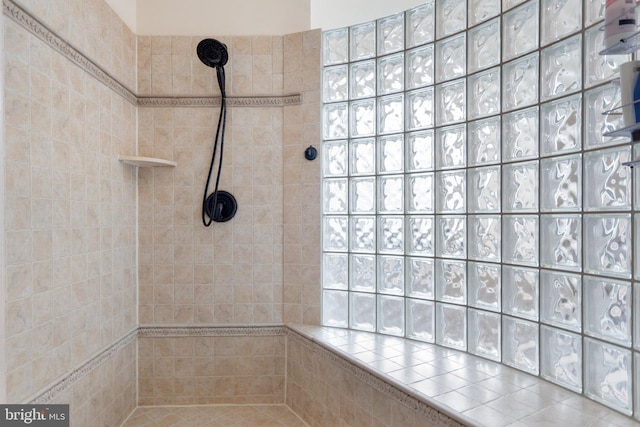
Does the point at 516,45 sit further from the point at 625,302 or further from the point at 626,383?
the point at 626,383

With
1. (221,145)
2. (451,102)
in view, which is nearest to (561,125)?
(451,102)

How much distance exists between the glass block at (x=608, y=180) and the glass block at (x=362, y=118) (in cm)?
103

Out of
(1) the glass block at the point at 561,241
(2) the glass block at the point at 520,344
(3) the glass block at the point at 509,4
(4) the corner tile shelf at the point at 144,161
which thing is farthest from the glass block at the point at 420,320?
(4) the corner tile shelf at the point at 144,161

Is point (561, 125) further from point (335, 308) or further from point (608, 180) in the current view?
point (335, 308)

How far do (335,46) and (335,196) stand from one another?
2.83 feet

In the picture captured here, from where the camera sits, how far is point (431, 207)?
1831 mm

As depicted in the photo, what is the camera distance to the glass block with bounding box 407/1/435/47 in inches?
72.6

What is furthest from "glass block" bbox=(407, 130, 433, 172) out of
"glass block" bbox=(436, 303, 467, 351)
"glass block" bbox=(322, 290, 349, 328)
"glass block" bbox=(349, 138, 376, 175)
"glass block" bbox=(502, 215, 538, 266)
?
"glass block" bbox=(322, 290, 349, 328)

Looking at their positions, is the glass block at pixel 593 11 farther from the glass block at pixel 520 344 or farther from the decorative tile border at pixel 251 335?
the decorative tile border at pixel 251 335

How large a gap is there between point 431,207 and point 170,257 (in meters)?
1.49

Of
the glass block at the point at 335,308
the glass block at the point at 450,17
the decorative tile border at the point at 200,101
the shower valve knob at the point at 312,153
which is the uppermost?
the glass block at the point at 450,17

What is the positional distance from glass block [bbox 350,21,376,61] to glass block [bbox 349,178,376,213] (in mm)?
685

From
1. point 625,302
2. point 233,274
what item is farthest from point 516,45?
point 233,274

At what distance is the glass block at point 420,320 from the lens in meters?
1.85
